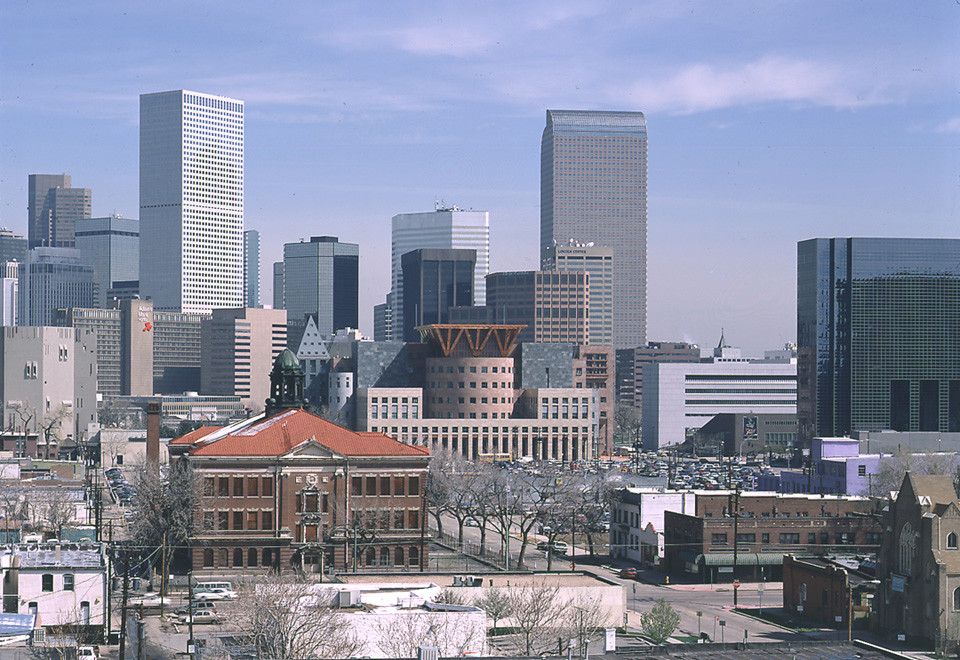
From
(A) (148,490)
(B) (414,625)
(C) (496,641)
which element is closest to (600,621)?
(C) (496,641)

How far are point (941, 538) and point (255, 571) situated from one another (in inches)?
1784

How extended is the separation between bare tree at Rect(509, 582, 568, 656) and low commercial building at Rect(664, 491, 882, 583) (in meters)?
35.9

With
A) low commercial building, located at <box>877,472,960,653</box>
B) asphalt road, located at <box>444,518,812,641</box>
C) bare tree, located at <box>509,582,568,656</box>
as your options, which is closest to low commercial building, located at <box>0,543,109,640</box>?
bare tree, located at <box>509,582,568,656</box>

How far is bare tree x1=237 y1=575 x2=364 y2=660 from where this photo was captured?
7712 centimetres

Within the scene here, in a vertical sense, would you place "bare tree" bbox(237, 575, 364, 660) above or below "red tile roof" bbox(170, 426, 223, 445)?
below

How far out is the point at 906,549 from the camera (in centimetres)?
10419

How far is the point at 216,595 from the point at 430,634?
A: 1109 inches

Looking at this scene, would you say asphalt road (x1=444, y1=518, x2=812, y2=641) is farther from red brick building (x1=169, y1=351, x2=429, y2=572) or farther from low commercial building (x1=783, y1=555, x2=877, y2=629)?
red brick building (x1=169, y1=351, x2=429, y2=572)

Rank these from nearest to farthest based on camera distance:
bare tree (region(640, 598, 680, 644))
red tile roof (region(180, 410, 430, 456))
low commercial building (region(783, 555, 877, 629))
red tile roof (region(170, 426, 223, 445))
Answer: bare tree (region(640, 598, 680, 644)) < low commercial building (region(783, 555, 877, 629)) < red tile roof (region(180, 410, 430, 456)) < red tile roof (region(170, 426, 223, 445))

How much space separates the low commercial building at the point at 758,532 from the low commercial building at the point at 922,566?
81.6 ft

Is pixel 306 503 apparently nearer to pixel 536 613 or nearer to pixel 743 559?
pixel 743 559

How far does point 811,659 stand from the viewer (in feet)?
225

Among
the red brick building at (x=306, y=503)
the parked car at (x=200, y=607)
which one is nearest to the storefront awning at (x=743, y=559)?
the red brick building at (x=306, y=503)

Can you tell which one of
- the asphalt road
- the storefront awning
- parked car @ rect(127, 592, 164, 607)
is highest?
parked car @ rect(127, 592, 164, 607)
